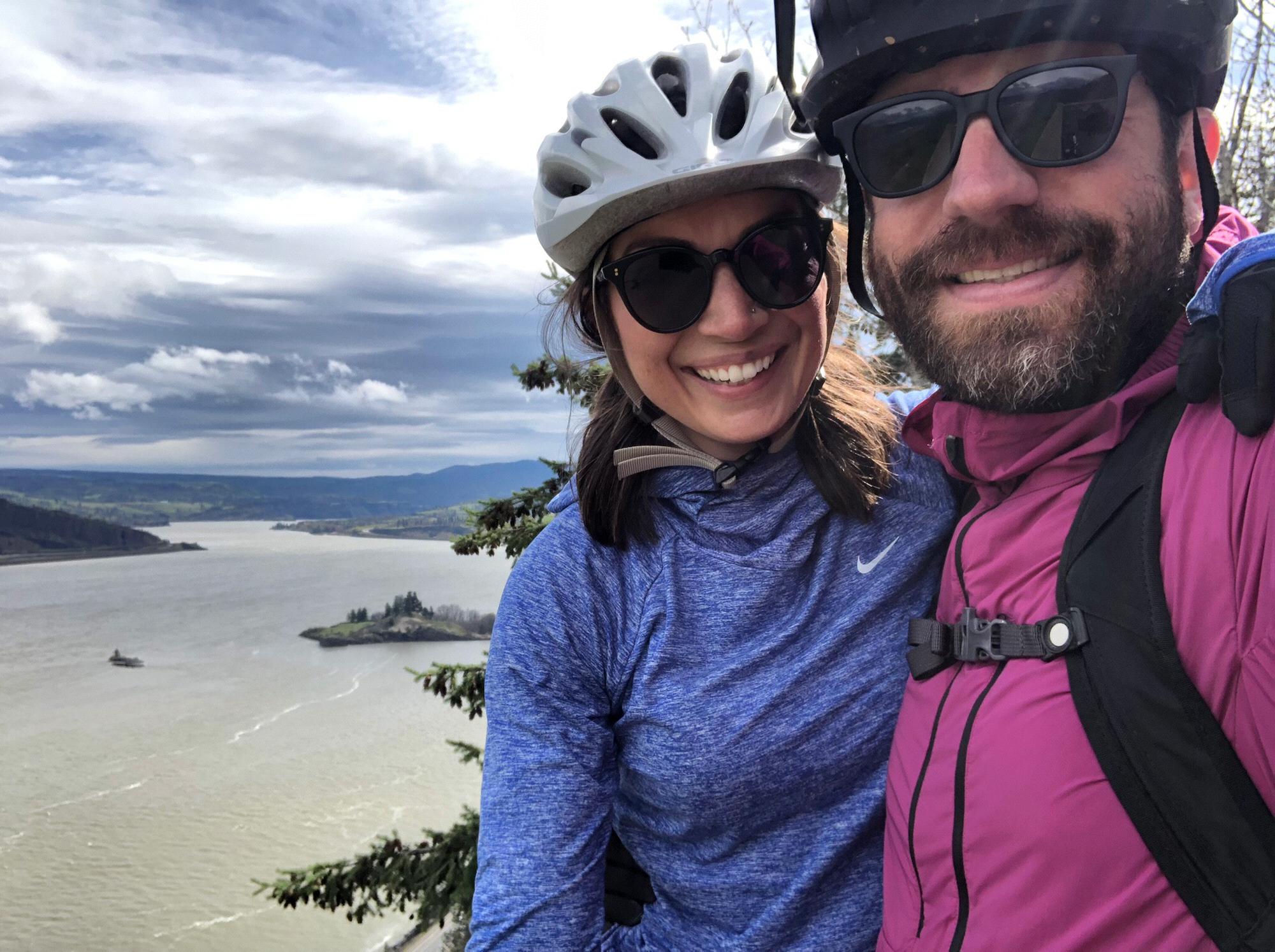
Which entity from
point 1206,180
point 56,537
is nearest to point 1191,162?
point 1206,180

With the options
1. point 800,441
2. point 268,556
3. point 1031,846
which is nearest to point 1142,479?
point 1031,846

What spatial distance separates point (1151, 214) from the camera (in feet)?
5.46

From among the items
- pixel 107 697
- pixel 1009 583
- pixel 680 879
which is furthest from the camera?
pixel 107 697

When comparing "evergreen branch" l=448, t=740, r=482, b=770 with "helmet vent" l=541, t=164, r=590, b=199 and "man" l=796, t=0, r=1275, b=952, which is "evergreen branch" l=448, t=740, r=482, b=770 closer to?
"helmet vent" l=541, t=164, r=590, b=199

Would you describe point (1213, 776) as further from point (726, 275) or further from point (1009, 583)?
point (726, 275)

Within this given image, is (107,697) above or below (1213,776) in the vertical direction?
below

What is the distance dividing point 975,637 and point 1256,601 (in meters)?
0.49

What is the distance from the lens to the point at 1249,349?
3.68 feet

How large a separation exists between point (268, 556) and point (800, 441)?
155926mm

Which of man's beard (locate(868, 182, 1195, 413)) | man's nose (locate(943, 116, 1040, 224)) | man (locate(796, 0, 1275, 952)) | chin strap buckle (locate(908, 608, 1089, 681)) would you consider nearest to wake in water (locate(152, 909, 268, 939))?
chin strap buckle (locate(908, 608, 1089, 681))

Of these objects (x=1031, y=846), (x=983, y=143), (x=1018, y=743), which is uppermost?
(x=983, y=143)

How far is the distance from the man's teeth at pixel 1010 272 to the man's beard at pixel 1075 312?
13 mm

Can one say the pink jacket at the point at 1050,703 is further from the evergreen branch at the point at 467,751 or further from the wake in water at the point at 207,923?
the wake in water at the point at 207,923

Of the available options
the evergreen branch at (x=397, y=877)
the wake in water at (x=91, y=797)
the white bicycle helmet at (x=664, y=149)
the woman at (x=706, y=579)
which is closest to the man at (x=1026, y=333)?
the woman at (x=706, y=579)
